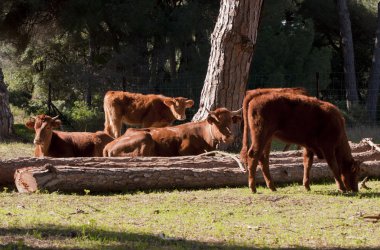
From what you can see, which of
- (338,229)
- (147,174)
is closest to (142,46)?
(147,174)

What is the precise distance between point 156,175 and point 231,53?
231 inches

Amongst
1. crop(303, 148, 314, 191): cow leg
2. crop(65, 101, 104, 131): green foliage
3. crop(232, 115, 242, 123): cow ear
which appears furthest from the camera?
crop(65, 101, 104, 131): green foliage

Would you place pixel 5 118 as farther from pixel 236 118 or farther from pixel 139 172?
pixel 139 172

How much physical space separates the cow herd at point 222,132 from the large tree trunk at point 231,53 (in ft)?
4.64

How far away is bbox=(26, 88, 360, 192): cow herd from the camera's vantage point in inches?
467

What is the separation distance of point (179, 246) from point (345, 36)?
26.4 metres

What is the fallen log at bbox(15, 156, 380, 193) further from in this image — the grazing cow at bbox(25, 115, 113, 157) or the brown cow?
the grazing cow at bbox(25, 115, 113, 157)

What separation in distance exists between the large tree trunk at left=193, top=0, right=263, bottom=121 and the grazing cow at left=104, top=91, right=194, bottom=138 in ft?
12.4

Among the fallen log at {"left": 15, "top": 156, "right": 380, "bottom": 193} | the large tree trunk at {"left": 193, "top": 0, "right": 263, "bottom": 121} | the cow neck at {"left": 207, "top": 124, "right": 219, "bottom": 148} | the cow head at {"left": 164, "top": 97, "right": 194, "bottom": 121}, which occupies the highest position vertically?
the large tree trunk at {"left": 193, "top": 0, "right": 263, "bottom": 121}

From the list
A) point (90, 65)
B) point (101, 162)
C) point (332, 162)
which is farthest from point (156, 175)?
point (90, 65)

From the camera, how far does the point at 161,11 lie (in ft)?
100.0

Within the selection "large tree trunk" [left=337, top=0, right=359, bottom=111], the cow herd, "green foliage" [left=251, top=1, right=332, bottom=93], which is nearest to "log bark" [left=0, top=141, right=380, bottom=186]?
the cow herd

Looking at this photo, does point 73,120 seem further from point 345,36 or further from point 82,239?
point 82,239

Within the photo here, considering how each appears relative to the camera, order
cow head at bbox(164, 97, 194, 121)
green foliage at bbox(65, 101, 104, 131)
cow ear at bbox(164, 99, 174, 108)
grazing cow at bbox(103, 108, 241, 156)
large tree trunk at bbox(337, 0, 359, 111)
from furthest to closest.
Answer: large tree trunk at bbox(337, 0, 359, 111) → green foliage at bbox(65, 101, 104, 131) → cow ear at bbox(164, 99, 174, 108) → cow head at bbox(164, 97, 194, 121) → grazing cow at bbox(103, 108, 241, 156)
